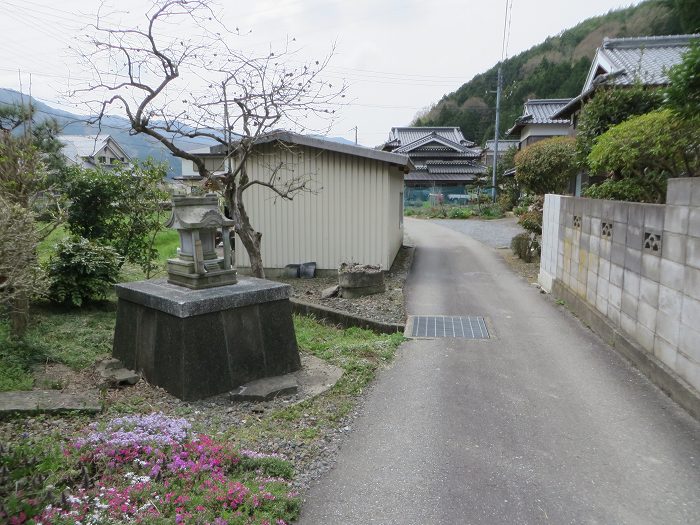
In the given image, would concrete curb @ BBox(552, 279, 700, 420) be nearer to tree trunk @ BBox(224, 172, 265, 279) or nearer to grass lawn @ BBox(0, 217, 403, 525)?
grass lawn @ BBox(0, 217, 403, 525)

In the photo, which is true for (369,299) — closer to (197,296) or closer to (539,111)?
(197,296)

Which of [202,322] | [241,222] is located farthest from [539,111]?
[202,322]

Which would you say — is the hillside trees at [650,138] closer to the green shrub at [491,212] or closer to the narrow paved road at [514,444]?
the narrow paved road at [514,444]

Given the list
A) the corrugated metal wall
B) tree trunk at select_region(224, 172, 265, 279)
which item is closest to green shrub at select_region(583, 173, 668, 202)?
the corrugated metal wall

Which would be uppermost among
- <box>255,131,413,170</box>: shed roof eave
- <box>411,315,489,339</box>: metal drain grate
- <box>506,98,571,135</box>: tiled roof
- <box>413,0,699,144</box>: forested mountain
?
<box>413,0,699,144</box>: forested mountain

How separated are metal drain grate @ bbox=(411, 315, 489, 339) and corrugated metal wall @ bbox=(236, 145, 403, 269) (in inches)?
158

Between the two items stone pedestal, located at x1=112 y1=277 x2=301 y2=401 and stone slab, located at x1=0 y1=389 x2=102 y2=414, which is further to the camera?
stone pedestal, located at x1=112 y1=277 x2=301 y2=401

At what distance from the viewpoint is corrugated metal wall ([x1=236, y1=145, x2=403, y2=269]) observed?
Result: 12.6 meters

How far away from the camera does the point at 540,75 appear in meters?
48.6

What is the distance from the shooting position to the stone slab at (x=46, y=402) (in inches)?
182

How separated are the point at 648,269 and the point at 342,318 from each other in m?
4.74

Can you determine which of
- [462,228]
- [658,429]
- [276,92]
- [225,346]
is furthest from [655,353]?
[462,228]

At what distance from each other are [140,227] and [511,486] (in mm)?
8813

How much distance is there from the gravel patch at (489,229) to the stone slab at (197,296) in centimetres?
1411
